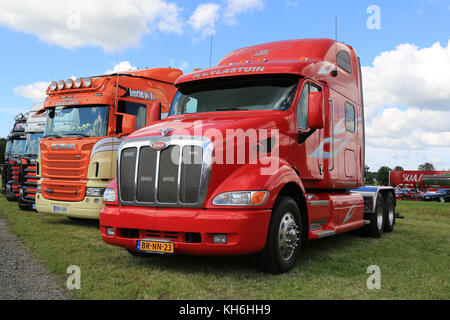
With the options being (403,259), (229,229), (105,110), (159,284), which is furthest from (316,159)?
(105,110)

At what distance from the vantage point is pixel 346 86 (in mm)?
8516

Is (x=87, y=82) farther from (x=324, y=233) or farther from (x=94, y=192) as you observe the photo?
(x=324, y=233)

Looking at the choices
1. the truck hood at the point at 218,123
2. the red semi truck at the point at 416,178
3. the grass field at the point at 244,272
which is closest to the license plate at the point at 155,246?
the grass field at the point at 244,272

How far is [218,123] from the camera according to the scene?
572cm

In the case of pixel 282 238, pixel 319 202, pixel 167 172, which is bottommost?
pixel 282 238

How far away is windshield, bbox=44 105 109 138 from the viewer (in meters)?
9.74

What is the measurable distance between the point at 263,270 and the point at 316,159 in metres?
2.23

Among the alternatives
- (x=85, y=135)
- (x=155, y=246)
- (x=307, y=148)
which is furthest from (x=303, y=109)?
(x=85, y=135)

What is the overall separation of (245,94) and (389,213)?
20.7ft

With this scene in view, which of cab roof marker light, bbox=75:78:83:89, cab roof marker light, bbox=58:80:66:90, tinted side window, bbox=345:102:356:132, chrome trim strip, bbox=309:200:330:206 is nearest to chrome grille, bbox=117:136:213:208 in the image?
chrome trim strip, bbox=309:200:330:206

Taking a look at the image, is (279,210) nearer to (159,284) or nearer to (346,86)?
(159,284)

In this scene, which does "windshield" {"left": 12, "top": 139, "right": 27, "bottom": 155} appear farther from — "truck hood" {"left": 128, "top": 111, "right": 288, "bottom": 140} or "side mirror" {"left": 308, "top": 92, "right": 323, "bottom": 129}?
"side mirror" {"left": 308, "top": 92, "right": 323, "bottom": 129}

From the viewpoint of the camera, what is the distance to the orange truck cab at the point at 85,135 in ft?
31.3

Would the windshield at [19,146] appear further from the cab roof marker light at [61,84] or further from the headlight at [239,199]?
the headlight at [239,199]
